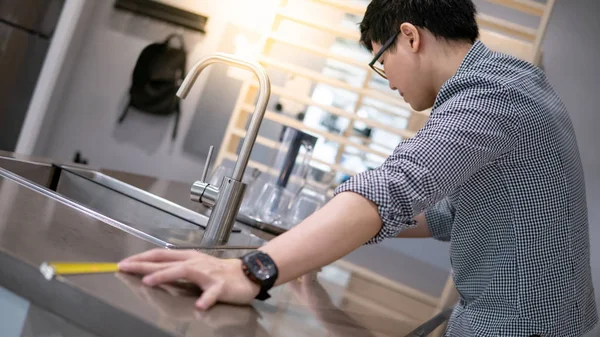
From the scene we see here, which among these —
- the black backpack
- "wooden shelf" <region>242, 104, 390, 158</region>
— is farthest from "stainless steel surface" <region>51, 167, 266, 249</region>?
the black backpack

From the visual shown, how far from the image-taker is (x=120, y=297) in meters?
0.78

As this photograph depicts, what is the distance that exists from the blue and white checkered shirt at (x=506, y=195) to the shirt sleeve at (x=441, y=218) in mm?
428

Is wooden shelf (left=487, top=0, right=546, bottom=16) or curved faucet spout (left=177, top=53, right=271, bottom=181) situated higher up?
wooden shelf (left=487, top=0, right=546, bottom=16)

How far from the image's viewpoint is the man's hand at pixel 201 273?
0.89 metres

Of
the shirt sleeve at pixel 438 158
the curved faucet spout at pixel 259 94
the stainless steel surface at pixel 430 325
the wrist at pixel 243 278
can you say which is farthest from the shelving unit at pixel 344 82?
the wrist at pixel 243 278

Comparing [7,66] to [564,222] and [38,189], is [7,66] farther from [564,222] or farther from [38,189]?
[564,222]

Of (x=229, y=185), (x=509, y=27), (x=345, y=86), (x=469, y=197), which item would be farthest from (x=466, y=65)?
(x=345, y=86)

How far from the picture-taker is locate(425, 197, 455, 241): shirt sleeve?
1752mm

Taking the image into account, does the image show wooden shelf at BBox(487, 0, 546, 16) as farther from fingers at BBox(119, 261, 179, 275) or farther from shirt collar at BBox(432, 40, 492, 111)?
fingers at BBox(119, 261, 179, 275)

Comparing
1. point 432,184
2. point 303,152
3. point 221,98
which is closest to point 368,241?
point 432,184

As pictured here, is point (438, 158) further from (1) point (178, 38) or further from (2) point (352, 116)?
(1) point (178, 38)

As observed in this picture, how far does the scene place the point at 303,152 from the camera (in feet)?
7.77

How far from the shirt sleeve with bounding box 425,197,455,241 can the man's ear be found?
519 mm

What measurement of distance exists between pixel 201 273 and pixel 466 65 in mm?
679
